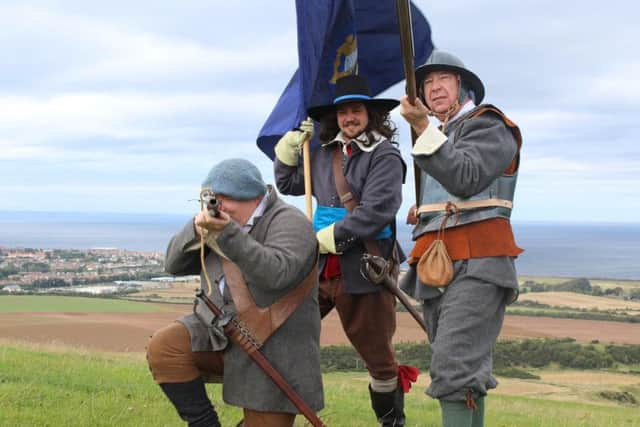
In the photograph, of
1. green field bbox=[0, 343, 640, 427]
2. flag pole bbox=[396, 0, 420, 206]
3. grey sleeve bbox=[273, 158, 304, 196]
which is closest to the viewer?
flag pole bbox=[396, 0, 420, 206]

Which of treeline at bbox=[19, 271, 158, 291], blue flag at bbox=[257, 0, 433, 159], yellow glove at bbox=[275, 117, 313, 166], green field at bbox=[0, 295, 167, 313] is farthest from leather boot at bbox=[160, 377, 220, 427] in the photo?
treeline at bbox=[19, 271, 158, 291]

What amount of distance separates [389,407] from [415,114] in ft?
8.24

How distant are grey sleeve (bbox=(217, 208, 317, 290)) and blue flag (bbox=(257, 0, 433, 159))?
5.71 ft

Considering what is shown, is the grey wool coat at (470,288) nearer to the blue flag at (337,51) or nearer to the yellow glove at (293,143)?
the yellow glove at (293,143)

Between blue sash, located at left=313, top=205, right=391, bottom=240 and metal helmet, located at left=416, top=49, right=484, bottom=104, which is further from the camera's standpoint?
blue sash, located at left=313, top=205, right=391, bottom=240

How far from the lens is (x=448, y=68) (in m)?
4.13

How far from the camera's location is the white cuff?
138 inches

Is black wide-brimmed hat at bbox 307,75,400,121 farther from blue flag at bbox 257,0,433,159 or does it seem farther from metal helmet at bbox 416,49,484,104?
metal helmet at bbox 416,49,484,104

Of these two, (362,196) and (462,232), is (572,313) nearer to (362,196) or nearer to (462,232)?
(362,196)

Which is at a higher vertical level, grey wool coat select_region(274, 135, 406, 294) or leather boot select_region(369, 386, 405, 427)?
grey wool coat select_region(274, 135, 406, 294)

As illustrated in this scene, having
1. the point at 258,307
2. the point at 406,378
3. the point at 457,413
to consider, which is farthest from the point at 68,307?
the point at 457,413

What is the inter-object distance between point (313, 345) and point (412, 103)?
56.9 inches

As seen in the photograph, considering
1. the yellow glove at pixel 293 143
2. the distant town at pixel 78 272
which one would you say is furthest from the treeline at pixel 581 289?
the yellow glove at pixel 293 143

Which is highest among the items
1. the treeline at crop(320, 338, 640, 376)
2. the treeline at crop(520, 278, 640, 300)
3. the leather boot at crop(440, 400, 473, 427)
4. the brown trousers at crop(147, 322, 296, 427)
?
the brown trousers at crop(147, 322, 296, 427)
